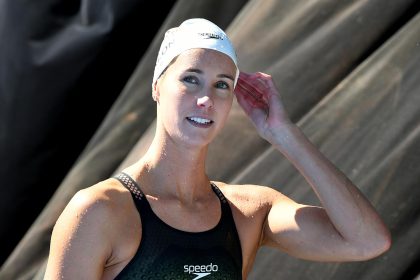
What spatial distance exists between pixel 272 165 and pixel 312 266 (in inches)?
15.2

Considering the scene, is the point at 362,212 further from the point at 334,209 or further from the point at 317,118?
the point at 317,118

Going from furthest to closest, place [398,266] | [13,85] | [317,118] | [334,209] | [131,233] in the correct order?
[13,85], [317,118], [398,266], [334,209], [131,233]

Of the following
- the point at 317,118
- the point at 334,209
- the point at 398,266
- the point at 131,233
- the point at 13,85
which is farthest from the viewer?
the point at 13,85

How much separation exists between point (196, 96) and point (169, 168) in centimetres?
18

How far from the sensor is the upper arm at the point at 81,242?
2.04 m

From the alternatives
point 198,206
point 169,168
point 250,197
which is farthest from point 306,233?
point 169,168

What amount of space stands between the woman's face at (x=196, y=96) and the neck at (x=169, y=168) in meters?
0.04

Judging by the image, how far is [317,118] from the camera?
326cm


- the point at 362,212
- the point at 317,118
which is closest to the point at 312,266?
the point at 317,118

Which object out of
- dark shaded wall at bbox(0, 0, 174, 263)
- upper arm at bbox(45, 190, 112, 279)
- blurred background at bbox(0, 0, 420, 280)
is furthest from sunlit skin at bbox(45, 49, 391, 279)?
dark shaded wall at bbox(0, 0, 174, 263)

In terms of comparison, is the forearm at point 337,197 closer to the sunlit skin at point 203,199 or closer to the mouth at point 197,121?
the sunlit skin at point 203,199

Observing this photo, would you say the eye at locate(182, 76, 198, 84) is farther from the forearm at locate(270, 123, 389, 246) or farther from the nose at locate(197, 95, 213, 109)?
the forearm at locate(270, 123, 389, 246)

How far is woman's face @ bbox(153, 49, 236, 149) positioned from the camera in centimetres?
218

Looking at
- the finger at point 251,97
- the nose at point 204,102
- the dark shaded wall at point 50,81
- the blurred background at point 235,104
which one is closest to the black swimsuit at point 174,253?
the nose at point 204,102
